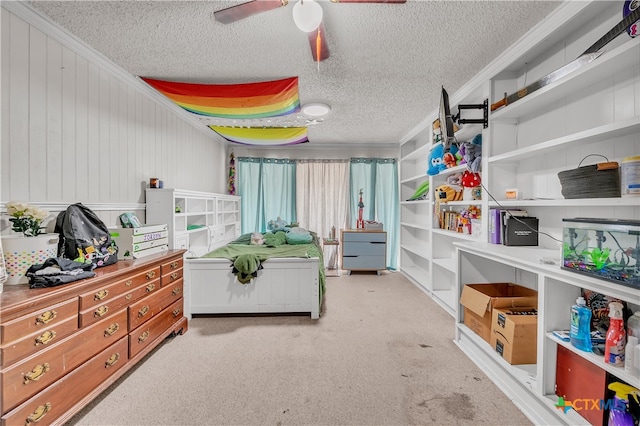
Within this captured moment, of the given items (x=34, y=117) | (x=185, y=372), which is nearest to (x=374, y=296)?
(x=185, y=372)

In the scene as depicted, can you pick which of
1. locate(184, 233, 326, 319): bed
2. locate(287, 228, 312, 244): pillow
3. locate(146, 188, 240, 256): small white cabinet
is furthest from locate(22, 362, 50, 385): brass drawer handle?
locate(287, 228, 312, 244): pillow

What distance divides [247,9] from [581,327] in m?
2.30

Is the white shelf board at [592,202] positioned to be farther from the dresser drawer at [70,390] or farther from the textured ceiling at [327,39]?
the dresser drawer at [70,390]

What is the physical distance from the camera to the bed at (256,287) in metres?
2.70

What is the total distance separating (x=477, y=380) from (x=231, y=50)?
2.89 metres

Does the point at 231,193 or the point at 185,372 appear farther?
the point at 231,193

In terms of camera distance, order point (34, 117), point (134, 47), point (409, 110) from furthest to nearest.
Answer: point (409, 110) → point (134, 47) → point (34, 117)

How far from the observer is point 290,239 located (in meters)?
3.79

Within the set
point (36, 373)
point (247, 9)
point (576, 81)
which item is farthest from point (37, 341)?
point (576, 81)

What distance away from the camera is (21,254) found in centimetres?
137

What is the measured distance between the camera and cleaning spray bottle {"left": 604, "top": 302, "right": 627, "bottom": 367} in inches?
45.3

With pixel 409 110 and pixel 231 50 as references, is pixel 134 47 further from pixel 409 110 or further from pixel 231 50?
pixel 409 110

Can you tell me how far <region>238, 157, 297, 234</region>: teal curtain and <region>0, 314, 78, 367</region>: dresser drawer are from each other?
369 cm

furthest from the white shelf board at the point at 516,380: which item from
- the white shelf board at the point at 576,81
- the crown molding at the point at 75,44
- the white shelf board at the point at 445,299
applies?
the crown molding at the point at 75,44
